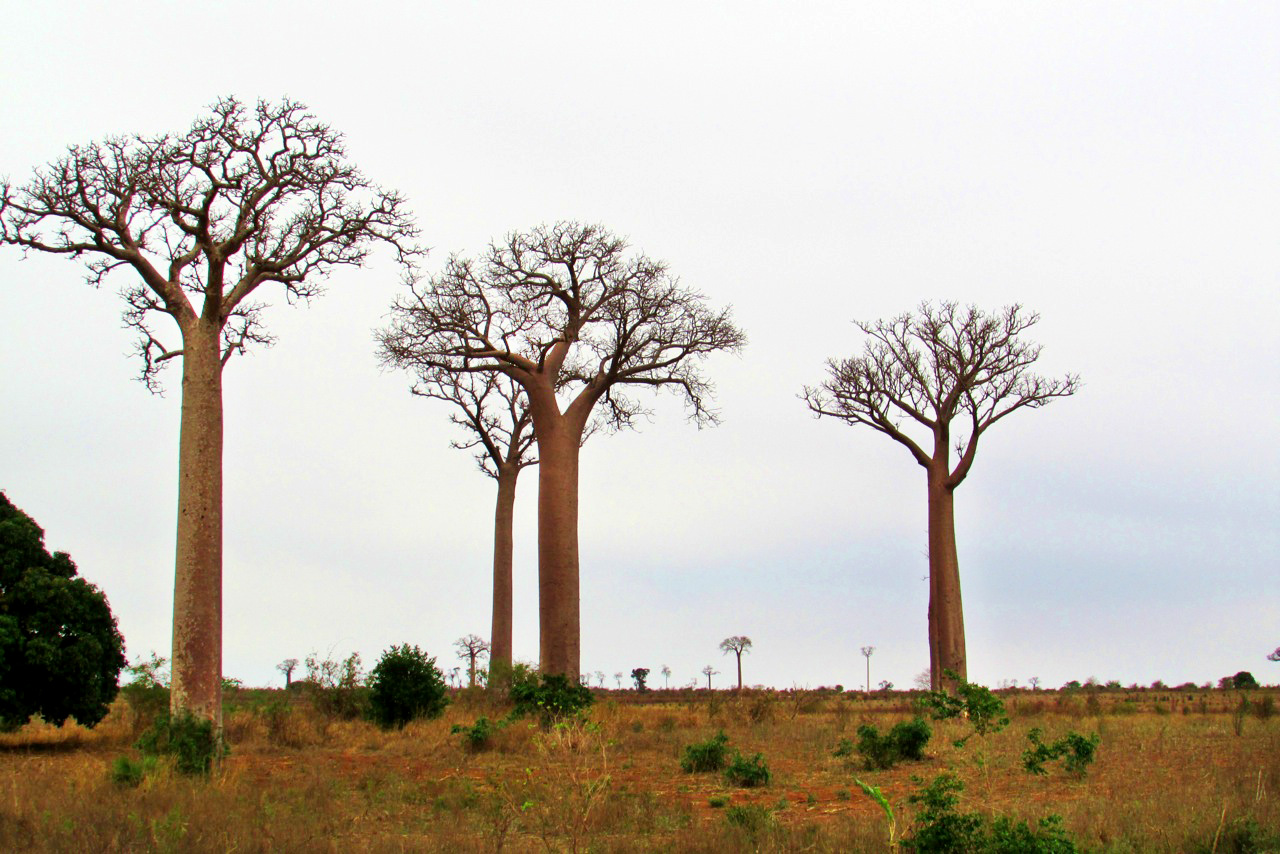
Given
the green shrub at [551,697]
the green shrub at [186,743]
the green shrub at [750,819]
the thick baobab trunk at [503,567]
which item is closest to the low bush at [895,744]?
the green shrub at [750,819]

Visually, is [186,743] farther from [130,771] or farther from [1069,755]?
[1069,755]

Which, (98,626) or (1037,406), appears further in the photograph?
(1037,406)

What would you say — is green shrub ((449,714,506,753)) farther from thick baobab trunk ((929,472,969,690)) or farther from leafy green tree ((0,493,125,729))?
thick baobab trunk ((929,472,969,690))

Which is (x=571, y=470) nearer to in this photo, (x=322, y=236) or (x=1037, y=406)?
(x=322, y=236)

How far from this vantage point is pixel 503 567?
2314 cm

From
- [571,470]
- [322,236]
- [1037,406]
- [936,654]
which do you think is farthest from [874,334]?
[322,236]

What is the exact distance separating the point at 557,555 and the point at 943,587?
769 centimetres

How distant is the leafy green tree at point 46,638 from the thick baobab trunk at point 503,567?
11.2m

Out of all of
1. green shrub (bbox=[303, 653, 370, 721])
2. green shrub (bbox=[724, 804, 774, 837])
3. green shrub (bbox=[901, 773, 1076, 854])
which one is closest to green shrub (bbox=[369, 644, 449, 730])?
green shrub (bbox=[303, 653, 370, 721])

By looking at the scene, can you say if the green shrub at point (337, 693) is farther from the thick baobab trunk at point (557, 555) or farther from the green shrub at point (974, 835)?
the green shrub at point (974, 835)

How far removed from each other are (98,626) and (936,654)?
1418 centimetres

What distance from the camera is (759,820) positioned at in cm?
713

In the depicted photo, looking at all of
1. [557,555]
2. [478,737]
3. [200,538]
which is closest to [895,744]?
[478,737]

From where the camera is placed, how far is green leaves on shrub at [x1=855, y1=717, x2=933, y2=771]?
1066cm
